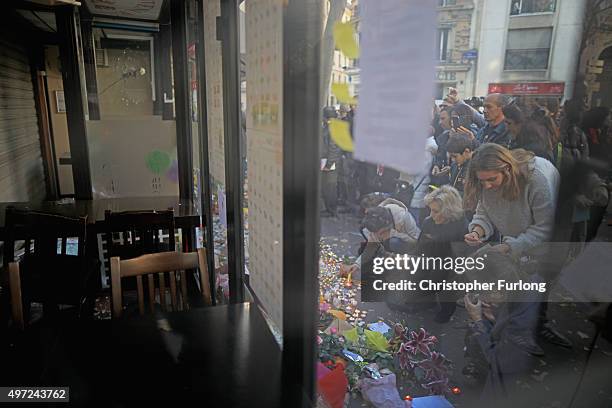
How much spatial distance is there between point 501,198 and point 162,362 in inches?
46.4

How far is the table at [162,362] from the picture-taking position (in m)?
1.27

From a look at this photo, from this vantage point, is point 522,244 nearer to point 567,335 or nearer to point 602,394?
point 567,335

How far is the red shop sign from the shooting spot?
2.73 feet

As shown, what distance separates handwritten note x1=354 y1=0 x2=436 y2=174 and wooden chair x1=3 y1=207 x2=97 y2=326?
2.32 metres

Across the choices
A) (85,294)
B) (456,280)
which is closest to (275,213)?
(456,280)

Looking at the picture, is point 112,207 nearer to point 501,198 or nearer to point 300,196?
point 300,196

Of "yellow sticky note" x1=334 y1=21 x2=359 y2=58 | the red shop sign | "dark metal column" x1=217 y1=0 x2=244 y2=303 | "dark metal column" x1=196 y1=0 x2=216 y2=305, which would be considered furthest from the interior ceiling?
the red shop sign

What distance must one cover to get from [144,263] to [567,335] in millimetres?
1746

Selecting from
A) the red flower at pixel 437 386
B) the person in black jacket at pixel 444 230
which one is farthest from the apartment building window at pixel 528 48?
the red flower at pixel 437 386

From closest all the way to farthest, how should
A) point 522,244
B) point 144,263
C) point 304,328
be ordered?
point 522,244
point 304,328
point 144,263

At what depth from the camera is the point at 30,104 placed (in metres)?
6.03

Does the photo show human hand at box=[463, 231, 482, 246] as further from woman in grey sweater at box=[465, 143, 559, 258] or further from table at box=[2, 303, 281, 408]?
table at box=[2, 303, 281, 408]

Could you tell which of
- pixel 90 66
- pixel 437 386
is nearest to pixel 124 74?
pixel 90 66

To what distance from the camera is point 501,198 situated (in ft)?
3.08
